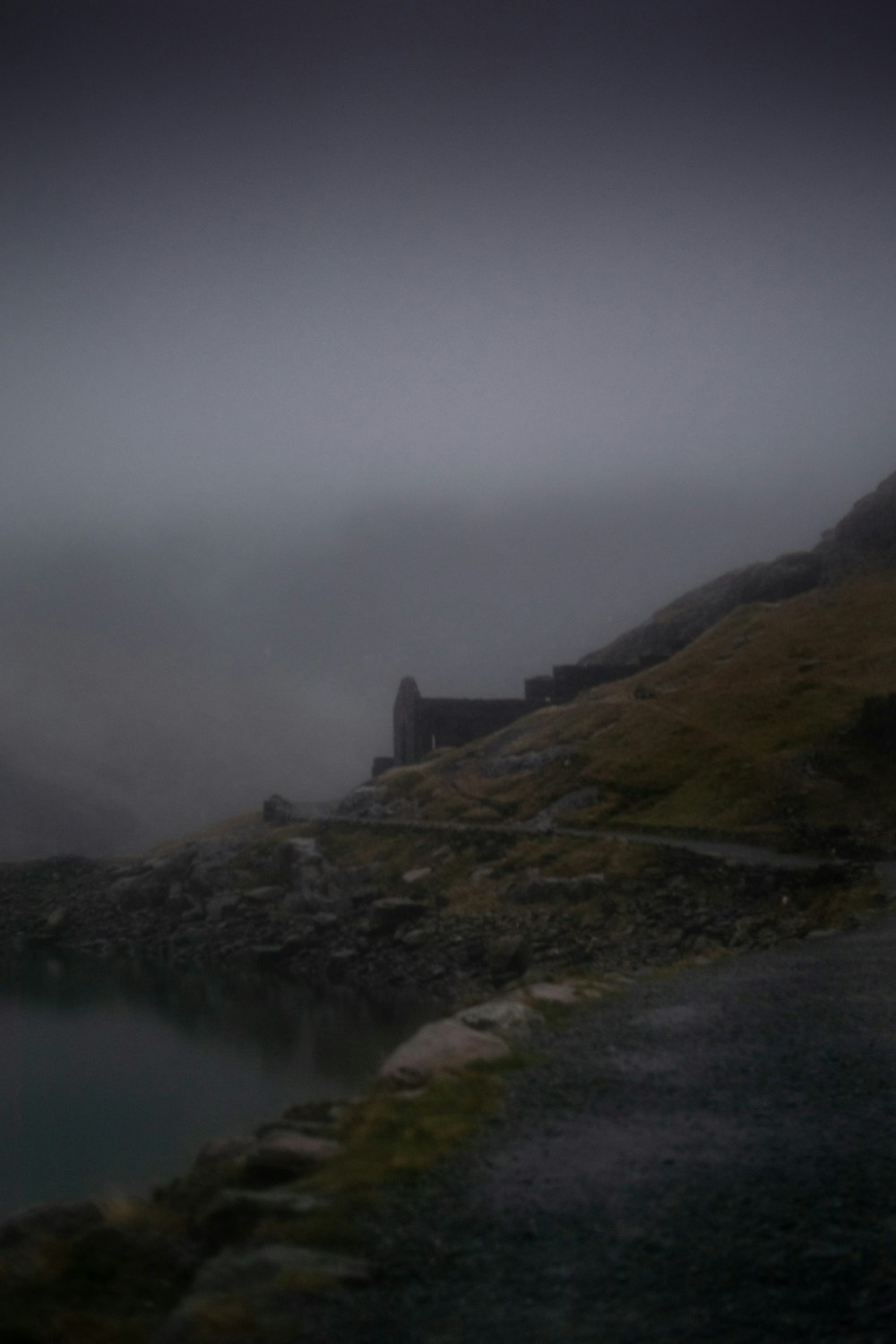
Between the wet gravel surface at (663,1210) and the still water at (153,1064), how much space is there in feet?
13.5

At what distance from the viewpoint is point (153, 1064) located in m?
26.8

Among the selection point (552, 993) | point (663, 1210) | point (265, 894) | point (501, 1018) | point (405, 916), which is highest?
point (663, 1210)

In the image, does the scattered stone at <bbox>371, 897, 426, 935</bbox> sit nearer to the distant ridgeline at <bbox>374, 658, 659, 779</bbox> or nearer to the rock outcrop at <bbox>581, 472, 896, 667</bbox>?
the distant ridgeline at <bbox>374, 658, 659, 779</bbox>

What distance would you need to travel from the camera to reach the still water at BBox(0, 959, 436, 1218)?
17.9m

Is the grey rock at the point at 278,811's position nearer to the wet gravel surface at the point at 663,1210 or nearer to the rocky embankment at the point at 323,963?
the rocky embankment at the point at 323,963

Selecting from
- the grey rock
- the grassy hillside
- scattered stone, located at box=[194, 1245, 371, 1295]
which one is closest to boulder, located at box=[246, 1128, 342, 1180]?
scattered stone, located at box=[194, 1245, 371, 1295]

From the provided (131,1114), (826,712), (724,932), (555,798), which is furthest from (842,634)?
(131,1114)

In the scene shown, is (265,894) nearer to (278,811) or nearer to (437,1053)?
(278,811)

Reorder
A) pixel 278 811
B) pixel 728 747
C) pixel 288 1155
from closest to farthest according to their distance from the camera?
pixel 288 1155
pixel 728 747
pixel 278 811

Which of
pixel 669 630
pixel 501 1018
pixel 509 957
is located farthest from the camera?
pixel 669 630

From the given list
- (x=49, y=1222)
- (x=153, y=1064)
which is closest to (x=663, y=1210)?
(x=49, y=1222)

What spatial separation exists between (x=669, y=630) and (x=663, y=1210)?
92241 millimetres

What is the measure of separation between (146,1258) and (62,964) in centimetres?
4148

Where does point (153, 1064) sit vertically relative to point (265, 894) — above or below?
below
